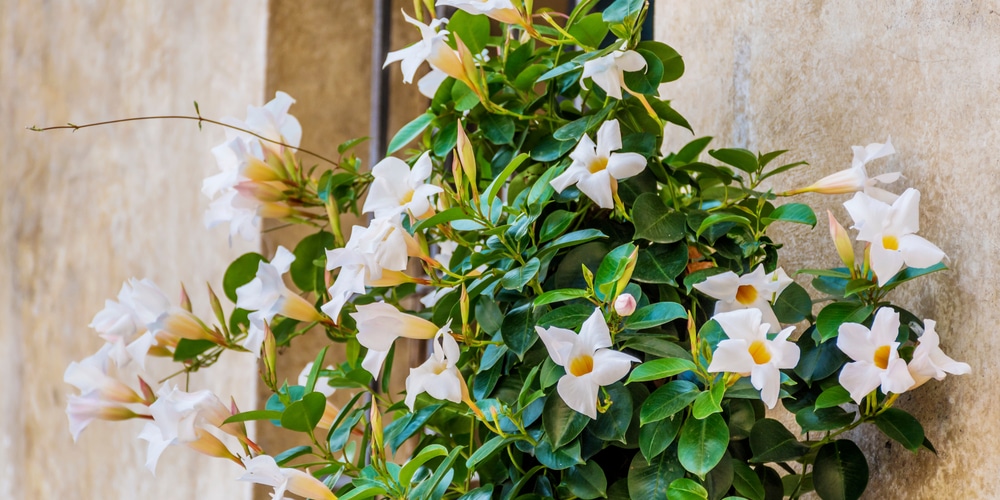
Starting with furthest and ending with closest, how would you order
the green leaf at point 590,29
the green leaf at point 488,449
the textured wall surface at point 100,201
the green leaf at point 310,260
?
the textured wall surface at point 100,201 → the green leaf at point 310,260 → the green leaf at point 590,29 → the green leaf at point 488,449

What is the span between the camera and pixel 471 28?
0.89m

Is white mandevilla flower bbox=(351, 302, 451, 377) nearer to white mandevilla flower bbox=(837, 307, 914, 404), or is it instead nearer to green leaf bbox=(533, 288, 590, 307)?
green leaf bbox=(533, 288, 590, 307)

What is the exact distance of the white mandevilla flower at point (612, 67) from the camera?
0.73m

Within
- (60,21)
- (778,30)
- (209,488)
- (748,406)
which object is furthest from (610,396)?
(60,21)

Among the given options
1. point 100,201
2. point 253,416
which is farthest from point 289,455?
point 100,201

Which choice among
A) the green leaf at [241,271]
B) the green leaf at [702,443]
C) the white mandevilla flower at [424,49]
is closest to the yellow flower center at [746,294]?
the green leaf at [702,443]

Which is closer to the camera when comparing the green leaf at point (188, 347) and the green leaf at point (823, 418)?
the green leaf at point (823, 418)

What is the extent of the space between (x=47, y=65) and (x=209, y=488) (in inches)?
56.1

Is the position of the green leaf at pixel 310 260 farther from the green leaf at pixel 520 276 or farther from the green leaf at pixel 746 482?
the green leaf at pixel 746 482

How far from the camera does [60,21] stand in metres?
2.40

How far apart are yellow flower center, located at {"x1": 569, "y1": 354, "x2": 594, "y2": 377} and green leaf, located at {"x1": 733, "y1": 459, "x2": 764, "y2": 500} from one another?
171 millimetres

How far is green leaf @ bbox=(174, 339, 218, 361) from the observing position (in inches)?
40.9

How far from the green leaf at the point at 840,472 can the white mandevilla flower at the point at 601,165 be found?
278mm

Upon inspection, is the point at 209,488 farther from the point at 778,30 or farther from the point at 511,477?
the point at 778,30
